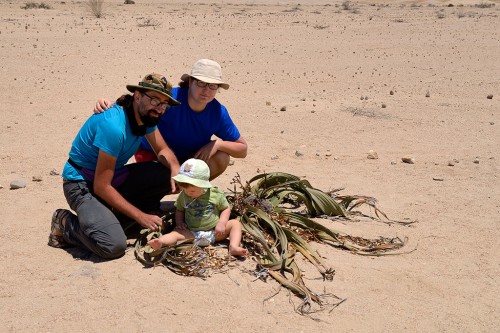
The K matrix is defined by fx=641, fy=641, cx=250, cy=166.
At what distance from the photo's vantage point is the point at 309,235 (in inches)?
173

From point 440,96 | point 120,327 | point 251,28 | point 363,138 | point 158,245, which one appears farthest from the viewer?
point 251,28

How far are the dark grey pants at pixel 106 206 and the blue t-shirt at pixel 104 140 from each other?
137mm

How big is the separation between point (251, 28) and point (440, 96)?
762 centimetres

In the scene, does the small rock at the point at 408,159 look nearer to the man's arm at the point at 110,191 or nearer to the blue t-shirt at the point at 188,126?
the blue t-shirt at the point at 188,126

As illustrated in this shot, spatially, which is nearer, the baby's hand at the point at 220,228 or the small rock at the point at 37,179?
the baby's hand at the point at 220,228

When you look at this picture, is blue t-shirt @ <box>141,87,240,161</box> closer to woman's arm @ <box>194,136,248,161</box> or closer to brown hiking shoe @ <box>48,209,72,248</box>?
woman's arm @ <box>194,136,248,161</box>

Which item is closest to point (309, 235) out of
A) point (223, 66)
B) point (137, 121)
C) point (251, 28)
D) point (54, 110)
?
point (137, 121)

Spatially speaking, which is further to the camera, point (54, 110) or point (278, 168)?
point (54, 110)


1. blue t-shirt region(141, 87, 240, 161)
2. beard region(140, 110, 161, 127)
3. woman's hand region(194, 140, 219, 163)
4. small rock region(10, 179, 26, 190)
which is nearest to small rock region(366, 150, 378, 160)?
blue t-shirt region(141, 87, 240, 161)

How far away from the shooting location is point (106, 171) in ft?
12.9

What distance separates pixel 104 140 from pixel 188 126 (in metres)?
0.89

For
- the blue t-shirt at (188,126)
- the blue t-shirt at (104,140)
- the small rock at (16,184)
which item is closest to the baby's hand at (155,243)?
the blue t-shirt at (104,140)

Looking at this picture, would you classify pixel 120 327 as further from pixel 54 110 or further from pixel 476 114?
pixel 476 114

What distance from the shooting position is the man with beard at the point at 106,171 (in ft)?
12.8
